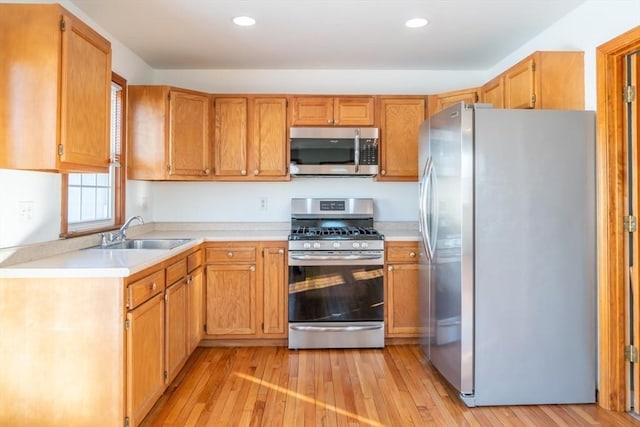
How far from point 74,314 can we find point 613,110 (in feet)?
9.90

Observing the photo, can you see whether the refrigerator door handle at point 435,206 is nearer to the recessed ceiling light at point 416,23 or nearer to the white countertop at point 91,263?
the recessed ceiling light at point 416,23

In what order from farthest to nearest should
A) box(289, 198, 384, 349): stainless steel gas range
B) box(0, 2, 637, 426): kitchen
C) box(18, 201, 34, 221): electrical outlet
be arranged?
box(0, 2, 637, 426): kitchen < box(289, 198, 384, 349): stainless steel gas range < box(18, 201, 34, 221): electrical outlet

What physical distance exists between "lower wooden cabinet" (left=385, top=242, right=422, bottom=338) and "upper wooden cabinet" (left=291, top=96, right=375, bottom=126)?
1147mm

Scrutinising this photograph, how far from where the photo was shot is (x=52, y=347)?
181cm

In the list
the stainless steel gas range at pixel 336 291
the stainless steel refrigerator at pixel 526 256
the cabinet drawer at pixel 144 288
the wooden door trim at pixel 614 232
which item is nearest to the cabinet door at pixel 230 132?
the stainless steel gas range at pixel 336 291

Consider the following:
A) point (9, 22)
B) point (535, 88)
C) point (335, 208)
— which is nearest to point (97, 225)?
point (9, 22)

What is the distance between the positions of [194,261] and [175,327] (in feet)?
1.83

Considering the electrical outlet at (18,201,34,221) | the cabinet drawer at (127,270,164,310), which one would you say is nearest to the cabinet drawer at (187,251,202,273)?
the cabinet drawer at (127,270,164,310)

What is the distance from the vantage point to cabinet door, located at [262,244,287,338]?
128 inches

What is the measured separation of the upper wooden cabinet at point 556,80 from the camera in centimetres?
253

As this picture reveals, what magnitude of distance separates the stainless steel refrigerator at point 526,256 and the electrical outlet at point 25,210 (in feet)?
7.72

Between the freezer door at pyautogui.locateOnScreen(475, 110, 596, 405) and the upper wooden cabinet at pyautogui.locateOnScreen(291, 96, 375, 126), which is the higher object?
the upper wooden cabinet at pyautogui.locateOnScreen(291, 96, 375, 126)

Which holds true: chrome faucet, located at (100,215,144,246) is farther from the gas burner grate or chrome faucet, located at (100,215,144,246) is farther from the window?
the gas burner grate

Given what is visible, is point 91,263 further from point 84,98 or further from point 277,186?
point 277,186
